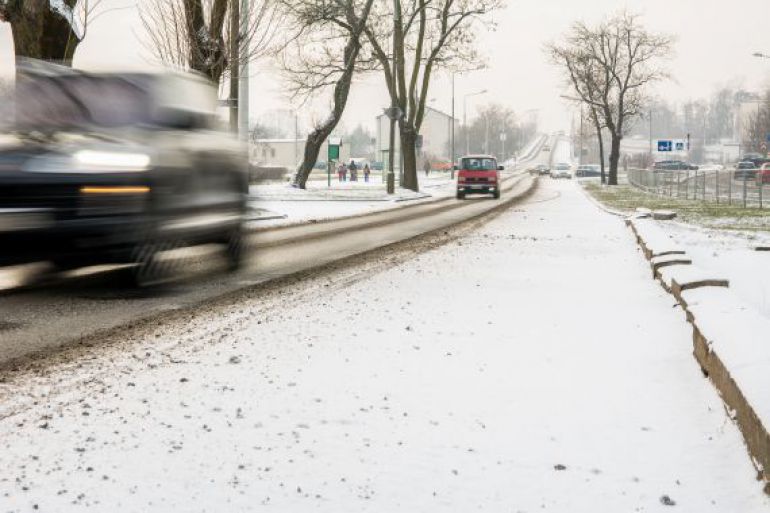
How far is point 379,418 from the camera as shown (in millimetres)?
4094

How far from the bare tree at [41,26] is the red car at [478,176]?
1941 cm

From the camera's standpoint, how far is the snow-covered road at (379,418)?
10.5ft

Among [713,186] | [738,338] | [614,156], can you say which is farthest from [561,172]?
[738,338]

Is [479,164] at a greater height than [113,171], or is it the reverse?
[479,164]

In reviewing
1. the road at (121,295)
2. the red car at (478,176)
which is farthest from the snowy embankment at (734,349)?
the red car at (478,176)

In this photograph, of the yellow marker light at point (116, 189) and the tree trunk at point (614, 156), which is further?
the tree trunk at point (614, 156)

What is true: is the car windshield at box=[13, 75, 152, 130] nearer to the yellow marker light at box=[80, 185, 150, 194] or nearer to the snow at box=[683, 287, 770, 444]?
the yellow marker light at box=[80, 185, 150, 194]

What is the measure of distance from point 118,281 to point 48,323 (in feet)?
6.82

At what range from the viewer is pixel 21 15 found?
15.1 m

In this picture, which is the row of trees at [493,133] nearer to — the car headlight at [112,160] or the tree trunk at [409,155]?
the tree trunk at [409,155]

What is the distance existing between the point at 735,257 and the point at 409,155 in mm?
27078

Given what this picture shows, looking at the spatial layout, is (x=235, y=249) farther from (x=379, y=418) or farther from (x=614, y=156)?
(x=614, y=156)

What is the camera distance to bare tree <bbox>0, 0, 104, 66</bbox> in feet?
49.6

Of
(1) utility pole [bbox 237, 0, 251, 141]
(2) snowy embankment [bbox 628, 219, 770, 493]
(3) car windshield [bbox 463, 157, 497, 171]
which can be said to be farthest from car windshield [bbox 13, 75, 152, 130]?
(3) car windshield [bbox 463, 157, 497, 171]
